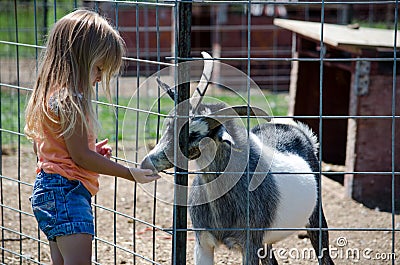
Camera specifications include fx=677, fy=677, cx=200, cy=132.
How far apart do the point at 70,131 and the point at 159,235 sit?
2.38 metres

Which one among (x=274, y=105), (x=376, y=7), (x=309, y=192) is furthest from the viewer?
(x=376, y=7)

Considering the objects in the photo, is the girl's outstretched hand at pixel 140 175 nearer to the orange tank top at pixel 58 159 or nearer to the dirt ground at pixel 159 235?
the orange tank top at pixel 58 159

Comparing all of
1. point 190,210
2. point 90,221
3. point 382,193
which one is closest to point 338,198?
point 382,193

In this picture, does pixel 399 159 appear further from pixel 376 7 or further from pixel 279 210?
pixel 376 7

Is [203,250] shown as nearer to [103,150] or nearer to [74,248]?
[103,150]

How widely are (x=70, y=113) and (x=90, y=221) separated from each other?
1.48 feet

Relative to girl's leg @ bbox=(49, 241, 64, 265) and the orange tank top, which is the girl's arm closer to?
the orange tank top

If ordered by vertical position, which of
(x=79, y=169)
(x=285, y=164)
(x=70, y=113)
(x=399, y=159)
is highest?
(x=70, y=113)

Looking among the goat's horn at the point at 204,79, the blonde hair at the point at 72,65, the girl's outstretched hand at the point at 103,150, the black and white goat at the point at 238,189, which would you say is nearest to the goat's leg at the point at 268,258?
the black and white goat at the point at 238,189

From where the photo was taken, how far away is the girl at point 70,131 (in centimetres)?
264

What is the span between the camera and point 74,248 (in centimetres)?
266

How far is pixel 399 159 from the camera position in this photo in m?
5.62

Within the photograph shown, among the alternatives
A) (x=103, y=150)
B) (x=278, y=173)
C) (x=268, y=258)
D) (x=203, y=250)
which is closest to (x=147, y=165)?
(x=103, y=150)

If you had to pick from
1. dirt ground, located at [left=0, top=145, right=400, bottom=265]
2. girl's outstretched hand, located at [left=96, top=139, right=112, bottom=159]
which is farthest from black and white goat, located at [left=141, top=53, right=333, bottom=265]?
girl's outstretched hand, located at [left=96, top=139, right=112, bottom=159]
